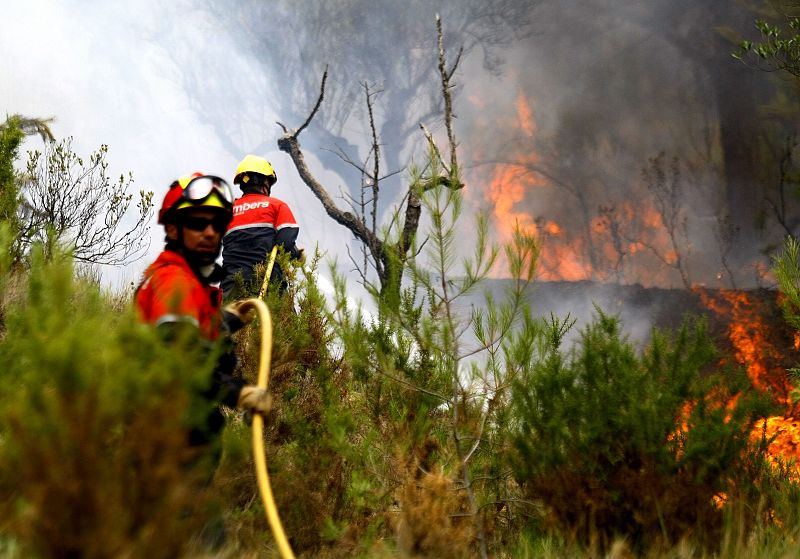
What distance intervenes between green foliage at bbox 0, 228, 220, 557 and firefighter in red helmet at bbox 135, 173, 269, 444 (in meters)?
0.67

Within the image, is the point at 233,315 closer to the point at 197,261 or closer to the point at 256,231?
the point at 197,261

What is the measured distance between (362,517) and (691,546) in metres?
1.61

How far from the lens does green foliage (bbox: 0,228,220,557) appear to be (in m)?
1.48

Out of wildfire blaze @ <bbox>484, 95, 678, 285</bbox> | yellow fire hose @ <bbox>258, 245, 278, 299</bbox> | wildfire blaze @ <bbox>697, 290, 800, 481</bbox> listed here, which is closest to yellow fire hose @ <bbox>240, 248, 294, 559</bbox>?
yellow fire hose @ <bbox>258, 245, 278, 299</bbox>

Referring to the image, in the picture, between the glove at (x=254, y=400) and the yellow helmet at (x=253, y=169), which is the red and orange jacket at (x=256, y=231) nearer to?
the yellow helmet at (x=253, y=169)

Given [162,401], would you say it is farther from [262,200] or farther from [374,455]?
[262,200]

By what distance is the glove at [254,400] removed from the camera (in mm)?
2143

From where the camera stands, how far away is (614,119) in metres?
21.9

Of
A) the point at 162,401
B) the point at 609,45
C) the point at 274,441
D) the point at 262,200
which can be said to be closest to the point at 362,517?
the point at 274,441

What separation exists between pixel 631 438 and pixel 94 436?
255 centimetres

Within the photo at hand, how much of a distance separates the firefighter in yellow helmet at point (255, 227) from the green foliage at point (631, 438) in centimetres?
315

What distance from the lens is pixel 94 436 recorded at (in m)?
1.54

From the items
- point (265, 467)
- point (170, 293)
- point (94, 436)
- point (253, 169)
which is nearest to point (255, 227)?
point (253, 169)

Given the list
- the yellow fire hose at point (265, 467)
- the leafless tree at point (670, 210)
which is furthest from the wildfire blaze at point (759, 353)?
the yellow fire hose at point (265, 467)
